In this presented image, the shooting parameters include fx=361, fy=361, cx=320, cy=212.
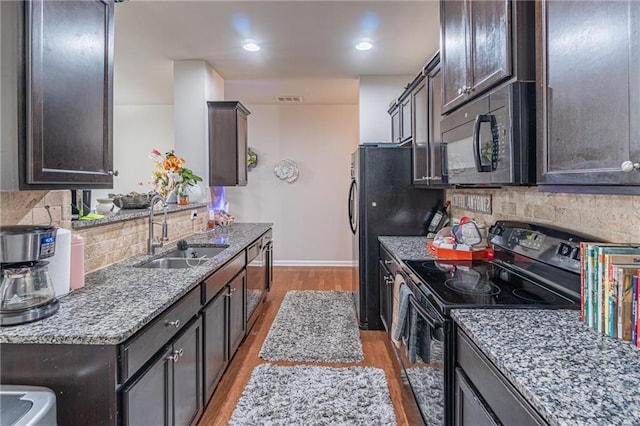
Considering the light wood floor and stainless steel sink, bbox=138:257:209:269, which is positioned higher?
stainless steel sink, bbox=138:257:209:269

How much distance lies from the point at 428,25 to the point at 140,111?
4899 millimetres

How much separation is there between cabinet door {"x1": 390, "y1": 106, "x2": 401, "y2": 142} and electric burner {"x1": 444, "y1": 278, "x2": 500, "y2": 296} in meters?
2.25

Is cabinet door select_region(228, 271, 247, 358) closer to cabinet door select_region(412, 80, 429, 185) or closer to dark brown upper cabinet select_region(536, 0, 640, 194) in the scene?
cabinet door select_region(412, 80, 429, 185)

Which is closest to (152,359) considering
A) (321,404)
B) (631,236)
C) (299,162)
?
(321,404)

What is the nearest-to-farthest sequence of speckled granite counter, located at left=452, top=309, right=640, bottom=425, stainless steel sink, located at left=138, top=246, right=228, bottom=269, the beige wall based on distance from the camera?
1. speckled granite counter, located at left=452, top=309, right=640, bottom=425
2. stainless steel sink, located at left=138, top=246, right=228, bottom=269
3. the beige wall

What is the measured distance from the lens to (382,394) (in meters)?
2.23

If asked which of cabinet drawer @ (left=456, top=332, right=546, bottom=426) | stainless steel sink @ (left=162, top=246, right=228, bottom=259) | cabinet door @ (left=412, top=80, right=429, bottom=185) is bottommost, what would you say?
cabinet drawer @ (left=456, top=332, right=546, bottom=426)

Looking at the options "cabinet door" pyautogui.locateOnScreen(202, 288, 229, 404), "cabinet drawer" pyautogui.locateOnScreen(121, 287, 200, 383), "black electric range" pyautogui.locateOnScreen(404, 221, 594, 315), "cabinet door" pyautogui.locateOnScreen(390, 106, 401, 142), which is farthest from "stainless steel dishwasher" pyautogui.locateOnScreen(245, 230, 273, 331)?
"cabinet door" pyautogui.locateOnScreen(390, 106, 401, 142)

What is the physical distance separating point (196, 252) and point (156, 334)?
148 centimetres

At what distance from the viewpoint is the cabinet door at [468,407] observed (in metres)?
1.02

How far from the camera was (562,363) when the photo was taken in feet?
2.87

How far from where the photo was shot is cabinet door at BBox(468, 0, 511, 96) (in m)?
1.38

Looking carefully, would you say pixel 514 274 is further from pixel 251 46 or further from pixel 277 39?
pixel 251 46

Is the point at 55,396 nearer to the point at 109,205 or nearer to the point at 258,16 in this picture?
the point at 109,205
